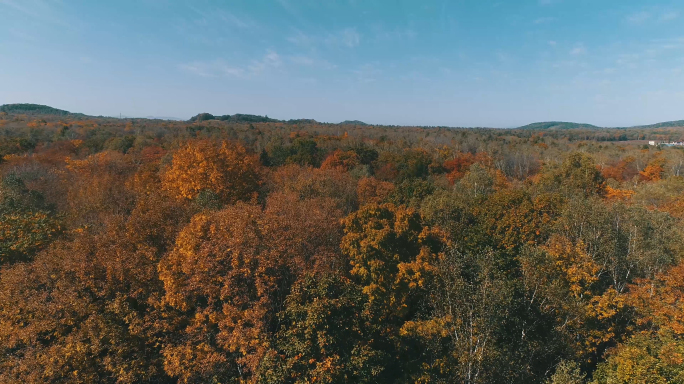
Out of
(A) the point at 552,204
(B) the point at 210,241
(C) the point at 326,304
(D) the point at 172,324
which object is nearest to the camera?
(C) the point at 326,304

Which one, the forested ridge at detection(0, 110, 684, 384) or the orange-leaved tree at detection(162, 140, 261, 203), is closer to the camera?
the forested ridge at detection(0, 110, 684, 384)

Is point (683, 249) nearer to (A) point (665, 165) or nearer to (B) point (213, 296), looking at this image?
(B) point (213, 296)

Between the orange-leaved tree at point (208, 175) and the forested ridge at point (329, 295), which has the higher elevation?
the orange-leaved tree at point (208, 175)

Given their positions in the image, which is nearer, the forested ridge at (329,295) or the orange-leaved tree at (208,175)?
the forested ridge at (329,295)

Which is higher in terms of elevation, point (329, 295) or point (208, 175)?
point (208, 175)

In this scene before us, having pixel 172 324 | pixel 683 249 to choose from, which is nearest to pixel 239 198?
pixel 172 324

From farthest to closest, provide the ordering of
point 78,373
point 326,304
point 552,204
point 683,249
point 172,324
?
1. point 552,204
2. point 683,249
3. point 172,324
4. point 326,304
5. point 78,373

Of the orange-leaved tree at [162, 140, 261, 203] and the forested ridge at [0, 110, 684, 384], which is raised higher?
the orange-leaved tree at [162, 140, 261, 203]

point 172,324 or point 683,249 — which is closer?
point 172,324

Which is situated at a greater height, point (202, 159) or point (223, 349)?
point (202, 159)

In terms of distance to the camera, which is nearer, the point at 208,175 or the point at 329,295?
the point at 329,295

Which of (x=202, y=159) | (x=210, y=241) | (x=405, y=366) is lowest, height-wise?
(x=405, y=366)
